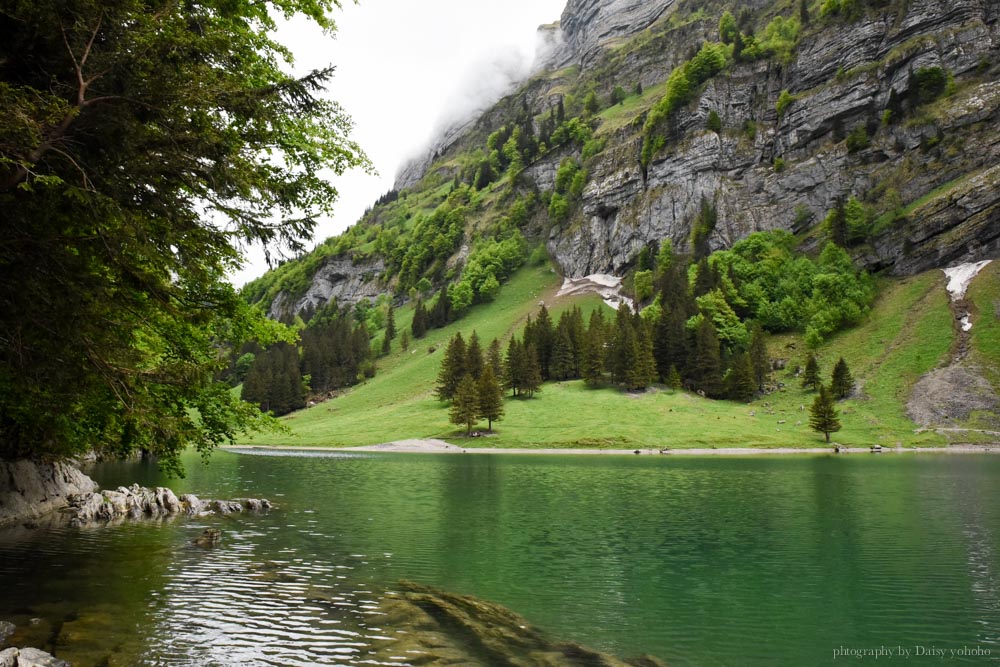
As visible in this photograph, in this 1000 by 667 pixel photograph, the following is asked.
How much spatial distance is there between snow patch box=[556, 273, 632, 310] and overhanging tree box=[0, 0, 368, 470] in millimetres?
150823

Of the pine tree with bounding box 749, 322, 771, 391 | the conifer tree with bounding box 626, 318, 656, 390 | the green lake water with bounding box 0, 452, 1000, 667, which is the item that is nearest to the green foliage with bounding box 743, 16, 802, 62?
the pine tree with bounding box 749, 322, 771, 391

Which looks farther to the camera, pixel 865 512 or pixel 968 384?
pixel 968 384

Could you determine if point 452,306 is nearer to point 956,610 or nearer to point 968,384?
point 968,384

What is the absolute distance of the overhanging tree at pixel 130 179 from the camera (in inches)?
346

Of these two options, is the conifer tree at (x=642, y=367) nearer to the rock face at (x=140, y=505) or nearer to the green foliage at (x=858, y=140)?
the rock face at (x=140, y=505)

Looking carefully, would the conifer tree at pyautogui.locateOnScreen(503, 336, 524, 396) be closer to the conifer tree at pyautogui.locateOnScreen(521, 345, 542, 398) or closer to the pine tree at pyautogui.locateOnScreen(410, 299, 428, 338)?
the conifer tree at pyautogui.locateOnScreen(521, 345, 542, 398)

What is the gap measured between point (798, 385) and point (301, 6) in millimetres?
106274

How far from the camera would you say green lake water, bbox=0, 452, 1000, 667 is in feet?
43.1

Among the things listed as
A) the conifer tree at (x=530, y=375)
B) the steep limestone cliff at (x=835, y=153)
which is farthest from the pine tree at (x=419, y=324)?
the conifer tree at (x=530, y=375)

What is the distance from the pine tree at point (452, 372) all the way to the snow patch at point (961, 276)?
89390mm

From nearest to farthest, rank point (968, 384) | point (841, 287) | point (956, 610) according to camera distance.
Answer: point (956, 610)
point (968, 384)
point (841, 287)

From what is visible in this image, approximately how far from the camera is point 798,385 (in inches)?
3996

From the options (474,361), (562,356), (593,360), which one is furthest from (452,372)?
(593,360)

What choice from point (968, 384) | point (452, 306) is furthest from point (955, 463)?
point (452, 306)
